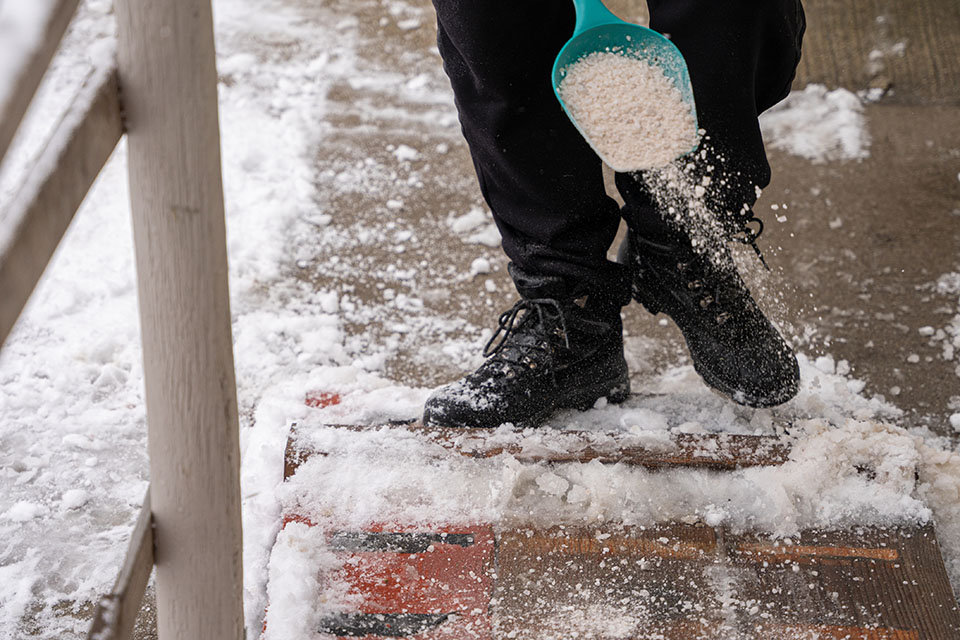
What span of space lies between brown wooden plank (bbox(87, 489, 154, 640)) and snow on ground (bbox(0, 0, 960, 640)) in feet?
1.08

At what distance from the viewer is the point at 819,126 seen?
250cm

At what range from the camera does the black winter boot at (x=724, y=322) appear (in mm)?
1526

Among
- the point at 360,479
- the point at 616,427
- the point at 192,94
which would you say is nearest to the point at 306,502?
the point at 360,479

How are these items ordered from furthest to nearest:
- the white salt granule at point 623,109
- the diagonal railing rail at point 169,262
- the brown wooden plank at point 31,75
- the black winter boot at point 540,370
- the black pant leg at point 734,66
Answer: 1. the black winter boot at point 540,370
2. the white salt granule at point 623,109
3. the black pant leg at point 734,66
4. the diagonal railing rail at point 169,262
5. the brown wooden plank at point 31,75

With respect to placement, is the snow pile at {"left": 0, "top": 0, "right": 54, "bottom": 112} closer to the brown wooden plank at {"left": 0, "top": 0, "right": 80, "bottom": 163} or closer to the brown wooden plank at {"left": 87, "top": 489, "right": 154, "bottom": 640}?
the brown wooden plank at {"left": 0, "top": 0, "right": 80, "bottom": 163}

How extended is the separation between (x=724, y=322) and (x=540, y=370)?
1.06 feet

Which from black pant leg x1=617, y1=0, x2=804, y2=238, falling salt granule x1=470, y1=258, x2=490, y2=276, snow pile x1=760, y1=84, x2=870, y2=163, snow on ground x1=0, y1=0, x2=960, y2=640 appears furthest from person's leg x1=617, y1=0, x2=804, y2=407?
snow pile x1=760, y1=84, x2=870, y2=163

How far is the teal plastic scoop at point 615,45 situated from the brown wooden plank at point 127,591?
2.81ft

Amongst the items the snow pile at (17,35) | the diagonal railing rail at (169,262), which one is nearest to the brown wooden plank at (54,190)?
the diagonal railing rail at (169,262)

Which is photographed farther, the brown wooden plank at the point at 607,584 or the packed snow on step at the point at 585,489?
the packed snow on step at the point at 585,489

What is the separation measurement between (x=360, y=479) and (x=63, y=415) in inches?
26.6

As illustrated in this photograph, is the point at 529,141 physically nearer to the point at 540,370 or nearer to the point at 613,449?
the point at 540,370

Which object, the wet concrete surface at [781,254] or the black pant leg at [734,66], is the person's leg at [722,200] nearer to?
the black pant leg at [734,66]

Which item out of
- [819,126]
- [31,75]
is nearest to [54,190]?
[31,75]
